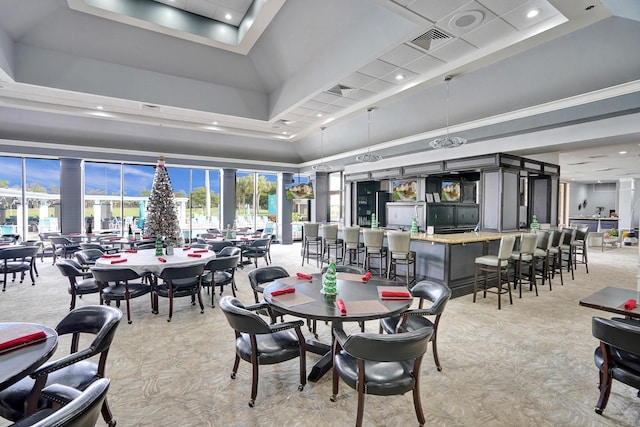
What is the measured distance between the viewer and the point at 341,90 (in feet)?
17.5

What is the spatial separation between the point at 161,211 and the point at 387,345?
5567mm

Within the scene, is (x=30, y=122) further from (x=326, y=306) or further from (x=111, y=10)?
(x=326, y=306)

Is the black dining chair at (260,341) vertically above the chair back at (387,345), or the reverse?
the chair back at (387,345)

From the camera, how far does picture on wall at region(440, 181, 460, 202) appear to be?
8414 millimetres

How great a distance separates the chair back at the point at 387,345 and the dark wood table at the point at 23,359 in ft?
5.32

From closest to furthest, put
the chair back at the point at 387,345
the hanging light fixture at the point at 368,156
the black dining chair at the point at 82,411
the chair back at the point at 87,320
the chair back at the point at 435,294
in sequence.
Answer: the black dining chair at the point at 82,411, the chair back at the point at 387,345, the chair back at the point at 87,320, the chair back at the point at 435,294, the hanging light fixture at the point at 368,156

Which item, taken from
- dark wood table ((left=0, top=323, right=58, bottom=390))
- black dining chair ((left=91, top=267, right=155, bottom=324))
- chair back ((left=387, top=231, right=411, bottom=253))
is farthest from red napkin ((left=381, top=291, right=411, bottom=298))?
black dining chair ((left=91, top=267, right=155, bottom=324))

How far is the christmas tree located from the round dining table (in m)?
0.99

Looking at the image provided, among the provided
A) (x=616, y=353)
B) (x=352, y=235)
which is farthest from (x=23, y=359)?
(x=352, y=235)

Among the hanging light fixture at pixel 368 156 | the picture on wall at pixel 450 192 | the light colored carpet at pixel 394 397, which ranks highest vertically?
the hanging light fixture at pixel 368 156

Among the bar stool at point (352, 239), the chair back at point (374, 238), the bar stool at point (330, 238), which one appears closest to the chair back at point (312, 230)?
the bar stool at point (330, 238)

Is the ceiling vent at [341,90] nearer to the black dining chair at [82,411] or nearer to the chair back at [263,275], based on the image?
the chair back at [263,275]

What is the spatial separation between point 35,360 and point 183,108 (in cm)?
571

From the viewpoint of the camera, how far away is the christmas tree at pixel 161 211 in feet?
19.3
